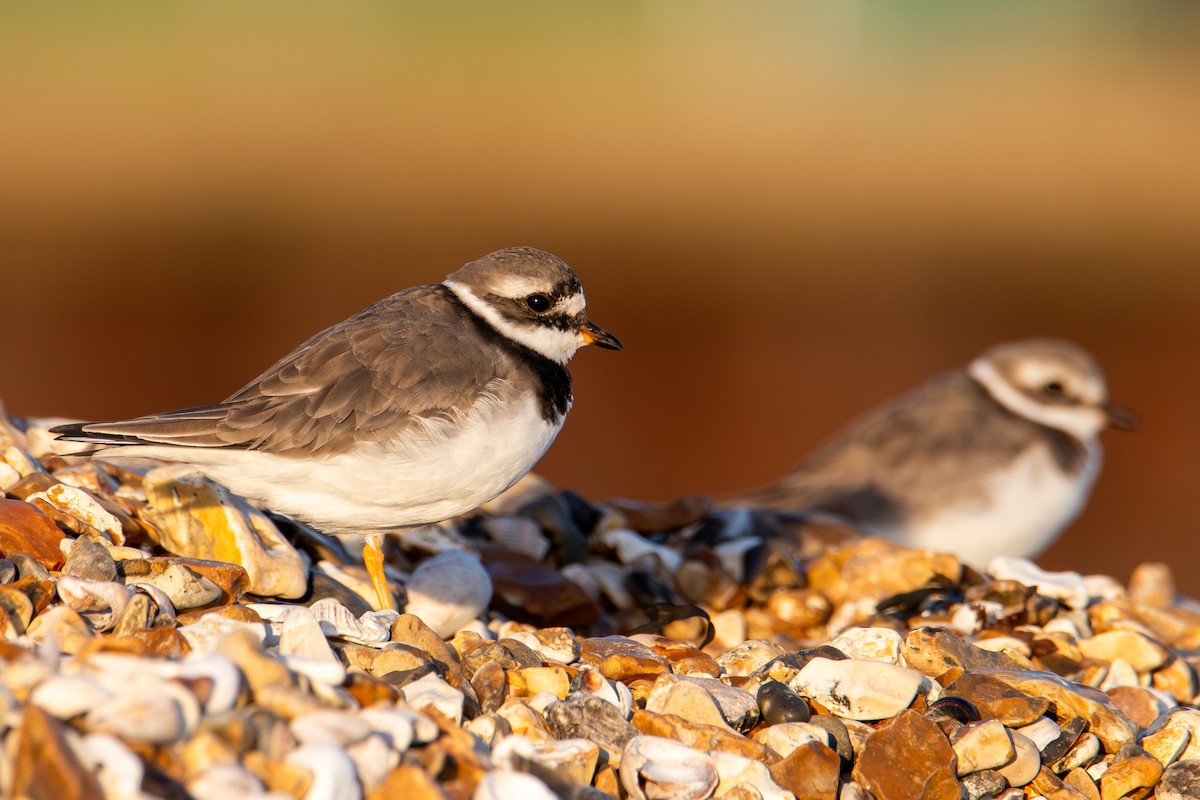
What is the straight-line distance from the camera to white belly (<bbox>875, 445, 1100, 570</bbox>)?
7773 mm

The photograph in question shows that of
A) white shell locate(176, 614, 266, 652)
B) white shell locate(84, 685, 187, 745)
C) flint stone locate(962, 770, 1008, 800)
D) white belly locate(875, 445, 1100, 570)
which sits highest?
white shell locate(84, 685, 187, 745)

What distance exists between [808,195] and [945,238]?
9.13 feet

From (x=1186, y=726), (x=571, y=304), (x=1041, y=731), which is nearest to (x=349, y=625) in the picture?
(x=571, y=304)

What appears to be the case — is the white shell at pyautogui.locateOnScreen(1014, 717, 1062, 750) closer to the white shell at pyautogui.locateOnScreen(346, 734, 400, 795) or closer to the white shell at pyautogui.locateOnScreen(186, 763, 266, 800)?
the white shell at pyautogui.locateOnScreen(346, 734, 400, 795)

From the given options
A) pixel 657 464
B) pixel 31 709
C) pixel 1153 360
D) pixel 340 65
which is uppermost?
pixel 340 65

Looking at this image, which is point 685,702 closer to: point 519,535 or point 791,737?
point 791,737

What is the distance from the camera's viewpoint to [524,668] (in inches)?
143

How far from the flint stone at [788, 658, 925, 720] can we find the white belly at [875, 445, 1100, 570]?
4.07m

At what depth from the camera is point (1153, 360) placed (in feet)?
46.3

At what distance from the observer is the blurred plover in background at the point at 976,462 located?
25.6 feet

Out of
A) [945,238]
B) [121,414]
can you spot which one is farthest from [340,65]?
[121,414]

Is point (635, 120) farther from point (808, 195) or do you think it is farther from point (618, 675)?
point (618, 675)

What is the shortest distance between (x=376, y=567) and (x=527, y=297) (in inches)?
44.8

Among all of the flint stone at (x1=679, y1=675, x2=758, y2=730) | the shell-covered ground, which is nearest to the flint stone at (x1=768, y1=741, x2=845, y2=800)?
the shell-covered ground
